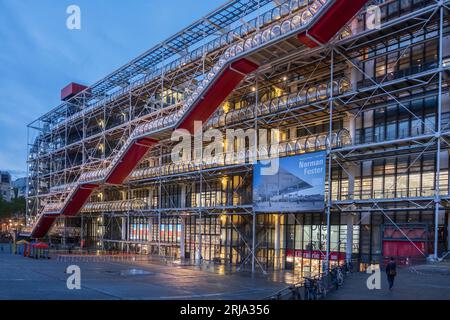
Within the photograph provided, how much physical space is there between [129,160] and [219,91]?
10544 millimetres

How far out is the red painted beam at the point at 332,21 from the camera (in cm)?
2055

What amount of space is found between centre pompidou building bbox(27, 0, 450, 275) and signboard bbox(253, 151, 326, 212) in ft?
0.24

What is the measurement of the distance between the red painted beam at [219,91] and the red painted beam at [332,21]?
4537mm

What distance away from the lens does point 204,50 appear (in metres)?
30.6

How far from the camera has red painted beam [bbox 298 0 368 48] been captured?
67.4 feet

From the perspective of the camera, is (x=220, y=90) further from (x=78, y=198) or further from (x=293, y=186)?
(x=78, y=198)

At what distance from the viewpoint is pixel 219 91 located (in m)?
26.5

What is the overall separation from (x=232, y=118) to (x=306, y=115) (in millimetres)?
5139

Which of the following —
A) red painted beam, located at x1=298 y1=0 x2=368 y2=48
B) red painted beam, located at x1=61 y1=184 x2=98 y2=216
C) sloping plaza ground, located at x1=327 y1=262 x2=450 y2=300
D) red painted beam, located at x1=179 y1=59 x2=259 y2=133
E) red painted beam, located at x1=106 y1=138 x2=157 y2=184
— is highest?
red painted beam, located at x1=298 y1=0 x2=368 y2=48

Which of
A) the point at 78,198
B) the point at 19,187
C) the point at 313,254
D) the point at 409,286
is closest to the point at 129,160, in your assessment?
the point at 78,198

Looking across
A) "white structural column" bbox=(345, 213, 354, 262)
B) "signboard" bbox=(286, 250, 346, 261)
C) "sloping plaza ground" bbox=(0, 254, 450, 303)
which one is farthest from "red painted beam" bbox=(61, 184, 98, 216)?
"white structural column" bbox=(345, 213, 354, 262)

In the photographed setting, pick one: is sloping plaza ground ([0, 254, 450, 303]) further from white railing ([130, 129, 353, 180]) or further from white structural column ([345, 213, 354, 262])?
white railing ([130, 129, 353, 180])

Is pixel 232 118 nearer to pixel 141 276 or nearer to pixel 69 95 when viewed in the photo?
pixel 141 276
